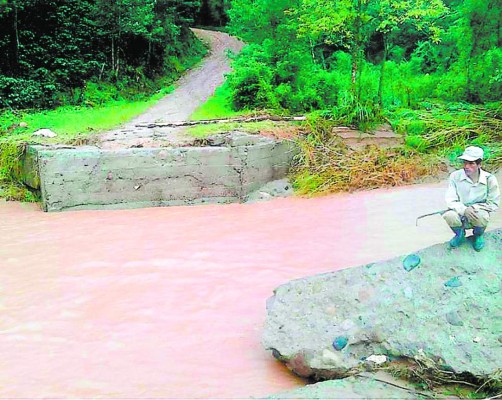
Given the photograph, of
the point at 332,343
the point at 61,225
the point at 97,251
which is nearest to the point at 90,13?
the point at 61,225

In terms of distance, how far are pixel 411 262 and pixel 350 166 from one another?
6.54 m

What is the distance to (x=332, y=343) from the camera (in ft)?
14.0

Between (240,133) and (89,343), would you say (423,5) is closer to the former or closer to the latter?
(240,133)

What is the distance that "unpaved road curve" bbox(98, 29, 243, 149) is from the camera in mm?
11266

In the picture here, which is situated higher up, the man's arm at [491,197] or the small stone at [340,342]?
the man's arm at [491,197]

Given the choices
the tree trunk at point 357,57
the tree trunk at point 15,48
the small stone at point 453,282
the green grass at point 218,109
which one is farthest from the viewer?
the tree trunk at point 15,48

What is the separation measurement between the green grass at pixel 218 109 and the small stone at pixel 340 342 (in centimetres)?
943

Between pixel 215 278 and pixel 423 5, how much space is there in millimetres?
8614

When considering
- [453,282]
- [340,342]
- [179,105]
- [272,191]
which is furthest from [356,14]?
[340,342]

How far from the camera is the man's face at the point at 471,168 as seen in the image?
4546mm

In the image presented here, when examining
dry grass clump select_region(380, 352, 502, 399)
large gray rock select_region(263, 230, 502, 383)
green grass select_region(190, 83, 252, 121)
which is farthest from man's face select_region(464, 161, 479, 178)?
green grass select_region(190, 83, 252, 121)

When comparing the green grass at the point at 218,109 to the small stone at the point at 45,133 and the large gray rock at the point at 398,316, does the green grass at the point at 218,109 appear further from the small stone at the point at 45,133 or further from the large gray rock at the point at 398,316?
the large gray rock at the point at 398,316

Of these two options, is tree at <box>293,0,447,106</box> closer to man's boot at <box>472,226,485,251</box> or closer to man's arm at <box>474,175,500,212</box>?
man's arm at <box>474,175,500,212</box>

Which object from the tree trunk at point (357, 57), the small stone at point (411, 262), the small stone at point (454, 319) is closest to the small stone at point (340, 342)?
the small stone at point (454, 319)
